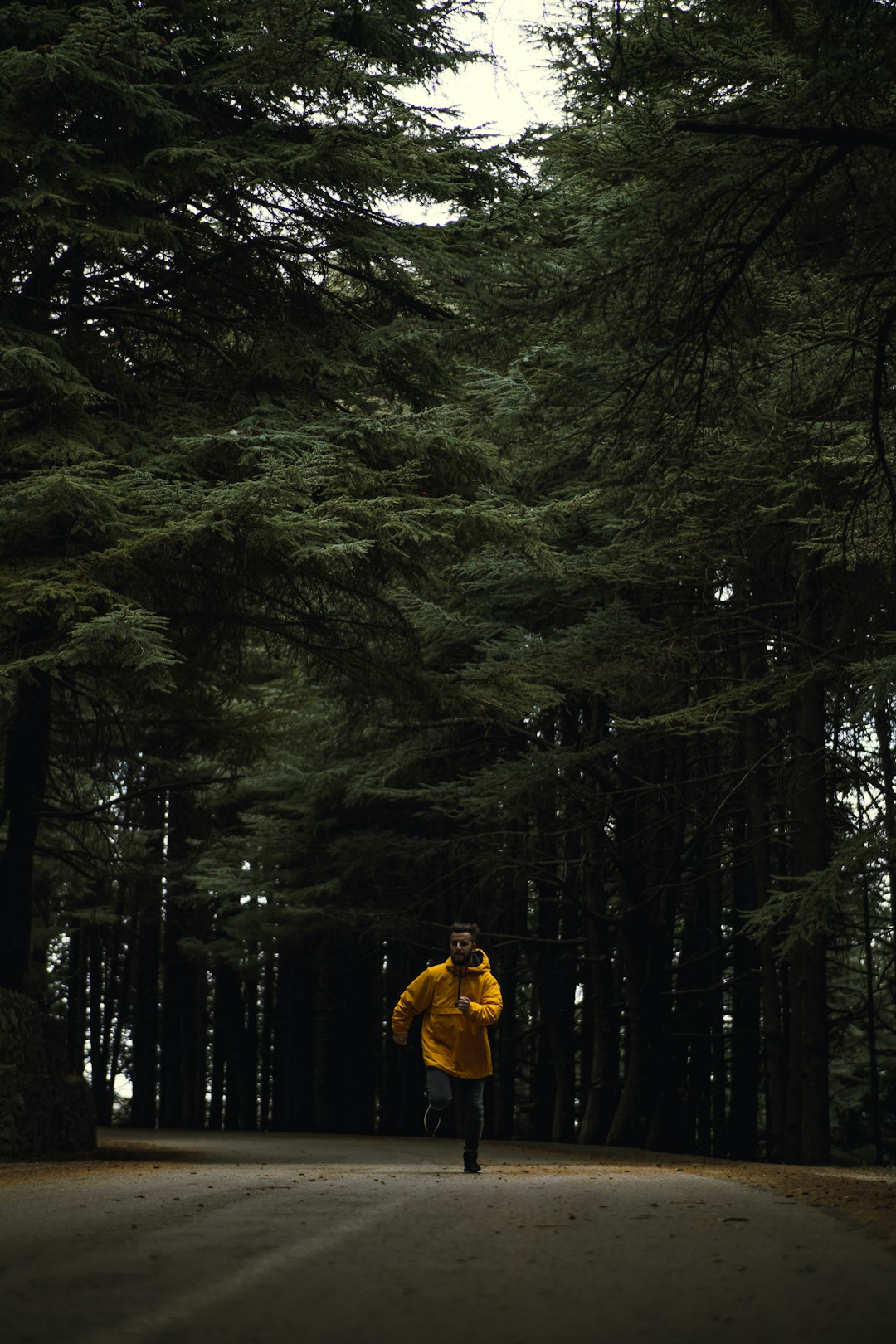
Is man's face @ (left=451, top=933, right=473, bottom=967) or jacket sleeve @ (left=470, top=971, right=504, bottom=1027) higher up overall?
man's face @ (left=451, top=933, right=473, bottom=967)

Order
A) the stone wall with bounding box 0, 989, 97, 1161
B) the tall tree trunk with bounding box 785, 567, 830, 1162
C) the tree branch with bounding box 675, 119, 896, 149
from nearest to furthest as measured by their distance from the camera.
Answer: the tree branch with bounding box 675, 119, 896, 149
the stone wall with bounding box 0, 989, 97, 1161
the tall tree trunk with bounding box 785, 567, 830, 1162

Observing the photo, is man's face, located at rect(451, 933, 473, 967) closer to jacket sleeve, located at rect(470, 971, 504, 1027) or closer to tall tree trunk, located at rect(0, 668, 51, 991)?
jacket sleeve, located at rect(470, 971, 504, 1027)

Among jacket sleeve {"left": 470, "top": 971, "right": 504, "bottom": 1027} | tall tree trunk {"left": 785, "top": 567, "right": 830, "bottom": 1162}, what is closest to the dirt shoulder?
jacket sleeve {"left": 470, "top": 971, "right": 504, "bottom": 1027}

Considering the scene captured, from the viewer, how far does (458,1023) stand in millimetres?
10336

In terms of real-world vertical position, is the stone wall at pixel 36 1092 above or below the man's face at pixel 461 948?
below

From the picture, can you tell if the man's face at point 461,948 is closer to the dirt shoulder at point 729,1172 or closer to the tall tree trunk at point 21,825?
the dirt shoulder at point 729,1172

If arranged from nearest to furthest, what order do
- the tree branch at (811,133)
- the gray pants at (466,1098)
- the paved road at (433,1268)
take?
the paved road at (433,1268) → the tree branch at (811,133) → the gray pants at (466,1098)

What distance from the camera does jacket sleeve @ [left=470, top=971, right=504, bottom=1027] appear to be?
1026 cm

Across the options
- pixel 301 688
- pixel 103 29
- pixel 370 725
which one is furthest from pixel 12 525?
pixel 301 688

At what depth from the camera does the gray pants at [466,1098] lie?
10.2 meters

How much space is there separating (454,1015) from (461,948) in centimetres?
52

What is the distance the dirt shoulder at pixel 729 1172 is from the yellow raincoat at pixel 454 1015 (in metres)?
0.94

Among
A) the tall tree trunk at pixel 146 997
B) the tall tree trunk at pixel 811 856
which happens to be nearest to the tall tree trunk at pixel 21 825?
the tall tree trunk at pixel 811 856

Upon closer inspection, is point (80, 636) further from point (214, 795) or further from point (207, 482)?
point (214, 795)
